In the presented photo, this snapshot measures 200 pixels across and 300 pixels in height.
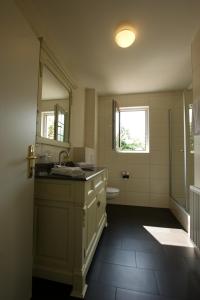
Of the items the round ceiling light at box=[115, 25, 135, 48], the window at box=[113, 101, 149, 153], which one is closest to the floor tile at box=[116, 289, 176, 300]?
the round ceiling light at box=[115, 25, 135, 48]

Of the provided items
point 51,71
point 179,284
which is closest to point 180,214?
point 179,284

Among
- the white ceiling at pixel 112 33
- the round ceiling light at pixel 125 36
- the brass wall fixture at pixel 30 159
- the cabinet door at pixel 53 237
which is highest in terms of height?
the white ceiling at pixel 112 33

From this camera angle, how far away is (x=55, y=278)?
1.39 metres

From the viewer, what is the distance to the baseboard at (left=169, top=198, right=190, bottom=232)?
2375 mm

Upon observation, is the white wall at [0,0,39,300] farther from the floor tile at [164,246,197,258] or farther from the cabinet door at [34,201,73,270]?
the floor tile at [164,246,197,258]

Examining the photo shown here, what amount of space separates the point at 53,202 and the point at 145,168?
8.18ft

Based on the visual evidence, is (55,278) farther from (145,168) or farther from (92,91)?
(92,91)

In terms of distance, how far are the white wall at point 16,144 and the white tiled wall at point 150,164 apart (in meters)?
2.53

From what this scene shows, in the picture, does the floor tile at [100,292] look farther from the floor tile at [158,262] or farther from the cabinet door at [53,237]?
the floor tile at [158,262]

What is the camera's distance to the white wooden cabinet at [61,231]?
134cm

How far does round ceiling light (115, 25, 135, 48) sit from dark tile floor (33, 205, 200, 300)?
230 cm

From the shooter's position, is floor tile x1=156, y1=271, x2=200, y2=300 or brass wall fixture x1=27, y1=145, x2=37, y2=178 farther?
floor tile x1=156, y1=271, x2=200, y2=300

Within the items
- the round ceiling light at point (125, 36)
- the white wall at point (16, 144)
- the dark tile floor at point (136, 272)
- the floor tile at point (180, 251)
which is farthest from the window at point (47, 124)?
the floor tile at point (180, 251)

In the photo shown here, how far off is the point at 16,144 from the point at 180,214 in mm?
2644
